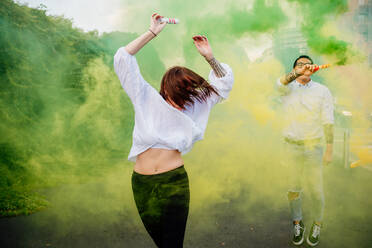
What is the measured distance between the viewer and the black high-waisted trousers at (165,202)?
1.85m

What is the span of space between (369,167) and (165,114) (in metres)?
6.02

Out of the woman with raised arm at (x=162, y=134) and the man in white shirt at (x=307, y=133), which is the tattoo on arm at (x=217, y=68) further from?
the man in white shirt at (x=307, y=133)

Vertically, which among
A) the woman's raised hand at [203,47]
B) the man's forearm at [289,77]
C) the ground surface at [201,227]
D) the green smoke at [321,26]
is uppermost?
the green smoke at [321,26]

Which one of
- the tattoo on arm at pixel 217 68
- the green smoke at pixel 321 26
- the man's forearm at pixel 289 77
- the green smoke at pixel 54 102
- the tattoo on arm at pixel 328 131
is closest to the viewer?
the tattoo on arm at pixel 217 68

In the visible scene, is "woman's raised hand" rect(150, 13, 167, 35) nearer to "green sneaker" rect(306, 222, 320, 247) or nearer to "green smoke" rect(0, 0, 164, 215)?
"green sneaker" rect(306, 222, 320, 247)

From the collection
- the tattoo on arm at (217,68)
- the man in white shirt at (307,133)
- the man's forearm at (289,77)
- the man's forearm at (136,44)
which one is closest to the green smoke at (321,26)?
the man in white shirt at (307,133)

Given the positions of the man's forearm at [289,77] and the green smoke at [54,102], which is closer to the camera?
the man's forearm at [289,77]

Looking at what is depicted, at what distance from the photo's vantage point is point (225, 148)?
732 cm

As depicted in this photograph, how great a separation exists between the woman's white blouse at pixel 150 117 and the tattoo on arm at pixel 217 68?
1.10 feet

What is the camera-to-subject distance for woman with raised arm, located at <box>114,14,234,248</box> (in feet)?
5.89

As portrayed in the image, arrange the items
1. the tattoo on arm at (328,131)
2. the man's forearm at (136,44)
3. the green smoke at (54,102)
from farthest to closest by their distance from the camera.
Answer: the green smoke at (54,102)
the tattoo on arm at (328,131)
the man's forearm at (136,44)

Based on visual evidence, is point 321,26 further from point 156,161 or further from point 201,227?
point 156,161

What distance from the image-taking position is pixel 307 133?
3.14 meters

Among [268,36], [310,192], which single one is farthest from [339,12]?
[310,192]
